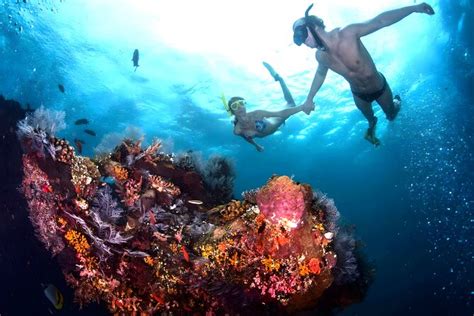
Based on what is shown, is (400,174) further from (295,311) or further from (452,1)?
(295,311)

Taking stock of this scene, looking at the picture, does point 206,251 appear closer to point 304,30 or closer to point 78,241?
point 78,241

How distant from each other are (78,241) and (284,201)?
3.52 m

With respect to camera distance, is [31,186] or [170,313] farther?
[31,186]

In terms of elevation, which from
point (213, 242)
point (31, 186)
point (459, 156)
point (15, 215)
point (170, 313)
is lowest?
point (170, 313)

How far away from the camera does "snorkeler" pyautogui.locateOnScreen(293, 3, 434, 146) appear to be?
7258mm

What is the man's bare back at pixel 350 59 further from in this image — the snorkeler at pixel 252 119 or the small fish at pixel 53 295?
the small fish at pixel 53 295

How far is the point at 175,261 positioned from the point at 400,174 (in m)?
58.4

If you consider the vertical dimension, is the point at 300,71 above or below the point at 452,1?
above

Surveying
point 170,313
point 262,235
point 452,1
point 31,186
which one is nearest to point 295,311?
point 262,235

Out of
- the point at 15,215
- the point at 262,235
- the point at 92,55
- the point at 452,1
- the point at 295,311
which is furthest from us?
the point at 92,55

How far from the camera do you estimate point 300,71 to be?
860 inches

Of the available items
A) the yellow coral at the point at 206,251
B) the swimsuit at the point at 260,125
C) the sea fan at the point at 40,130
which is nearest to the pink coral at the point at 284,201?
the yellow coral at the point at 206,251

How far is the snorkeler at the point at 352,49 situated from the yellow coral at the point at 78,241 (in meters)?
5.74

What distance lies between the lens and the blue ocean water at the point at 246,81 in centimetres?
1689
